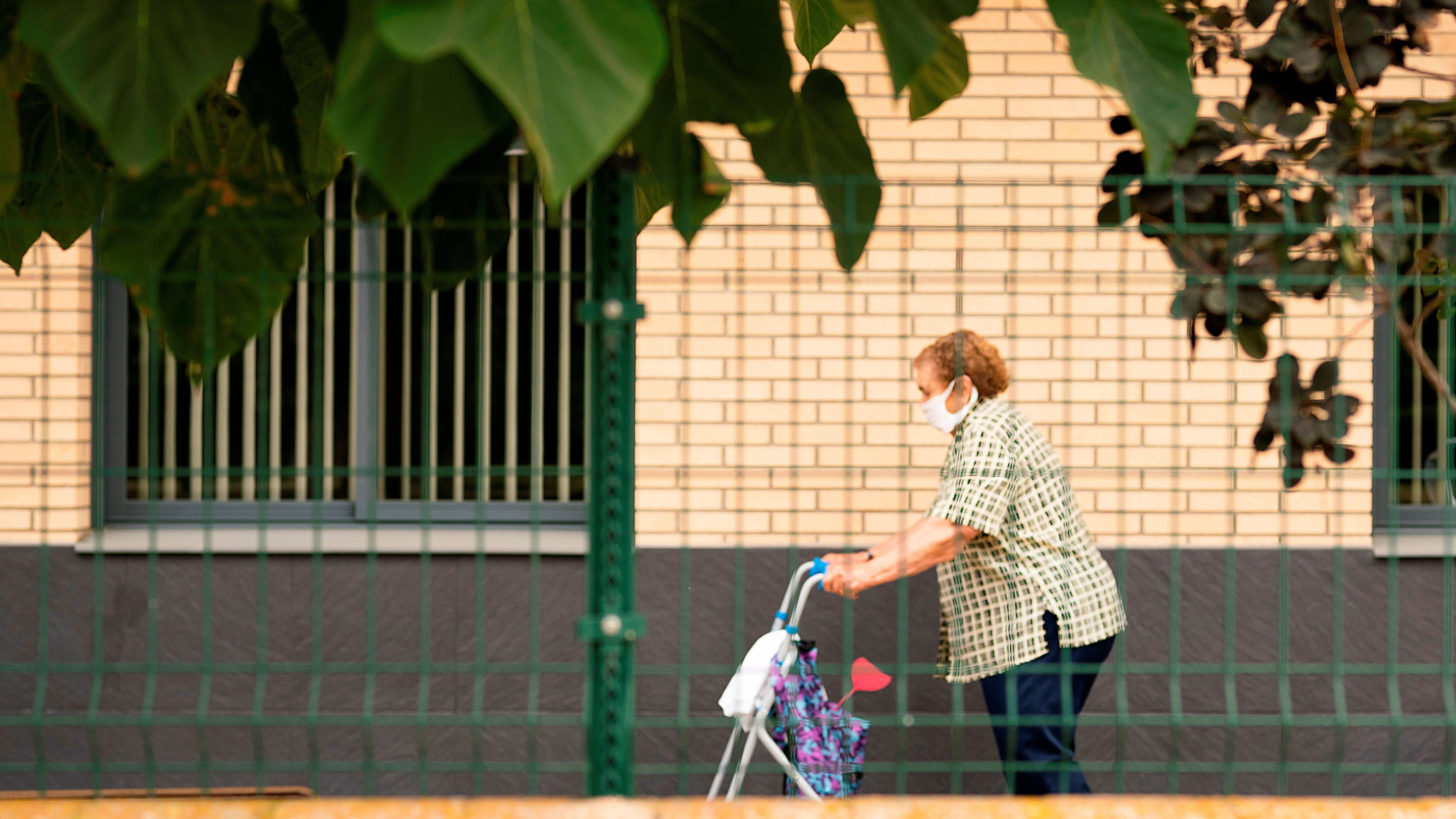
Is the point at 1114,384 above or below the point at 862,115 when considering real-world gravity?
below

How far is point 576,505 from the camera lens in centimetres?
472

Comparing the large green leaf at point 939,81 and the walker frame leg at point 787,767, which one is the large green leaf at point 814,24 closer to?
the large green leaf at point 939,81

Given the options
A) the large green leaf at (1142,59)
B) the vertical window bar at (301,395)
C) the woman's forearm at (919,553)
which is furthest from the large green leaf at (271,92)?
the vertical window bar at (301,395)

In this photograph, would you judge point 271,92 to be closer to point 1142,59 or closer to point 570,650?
point 1142,59

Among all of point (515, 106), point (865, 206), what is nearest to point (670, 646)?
point (865, 206)

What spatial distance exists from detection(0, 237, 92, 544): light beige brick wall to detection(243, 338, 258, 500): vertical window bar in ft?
1.88

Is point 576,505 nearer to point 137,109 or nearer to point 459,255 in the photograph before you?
point 459,255

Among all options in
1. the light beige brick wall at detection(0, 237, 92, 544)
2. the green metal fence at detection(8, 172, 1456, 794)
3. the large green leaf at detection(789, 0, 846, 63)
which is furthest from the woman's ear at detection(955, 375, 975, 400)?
the light beige brick wall at detection(0, 237, 92, 544)

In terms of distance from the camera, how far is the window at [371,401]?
469cm

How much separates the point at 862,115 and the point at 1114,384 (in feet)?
4.72

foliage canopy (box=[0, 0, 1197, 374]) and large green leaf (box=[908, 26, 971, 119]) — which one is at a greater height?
large green leaf (box=[908, 26, 971, 119])

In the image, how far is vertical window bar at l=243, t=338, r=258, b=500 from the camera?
191 inches

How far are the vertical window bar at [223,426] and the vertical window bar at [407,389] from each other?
2.08ft

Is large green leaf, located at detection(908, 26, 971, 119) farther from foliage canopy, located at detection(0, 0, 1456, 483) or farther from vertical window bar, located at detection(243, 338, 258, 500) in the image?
vertical window bar, located at detection(243, 338, 258, 500)
